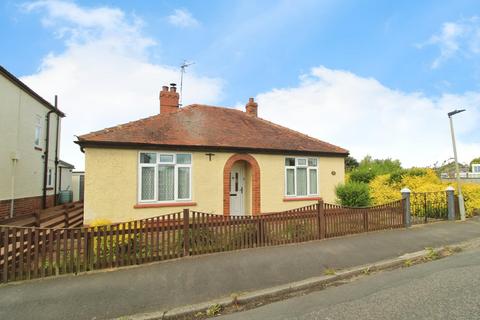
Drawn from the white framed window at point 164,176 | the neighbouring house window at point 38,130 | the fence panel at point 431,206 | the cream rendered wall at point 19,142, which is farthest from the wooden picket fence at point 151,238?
the neighbouring house window at point 38,130

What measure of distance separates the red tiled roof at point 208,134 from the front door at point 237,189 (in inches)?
45.5

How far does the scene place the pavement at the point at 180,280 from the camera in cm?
411

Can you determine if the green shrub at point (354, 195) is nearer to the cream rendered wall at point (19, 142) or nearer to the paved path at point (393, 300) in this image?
the paved path at point (393, 300)

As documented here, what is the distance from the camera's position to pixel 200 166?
980cm

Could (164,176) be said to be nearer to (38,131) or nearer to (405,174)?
(38,131)

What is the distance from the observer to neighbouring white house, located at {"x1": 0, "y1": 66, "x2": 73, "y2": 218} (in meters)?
10.1

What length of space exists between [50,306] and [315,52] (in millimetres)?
10789

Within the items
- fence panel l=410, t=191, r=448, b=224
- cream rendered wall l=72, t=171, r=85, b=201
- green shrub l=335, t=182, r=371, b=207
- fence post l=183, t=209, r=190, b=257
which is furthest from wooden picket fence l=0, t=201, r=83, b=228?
fence panel l=410, t=191, r=448, b=224

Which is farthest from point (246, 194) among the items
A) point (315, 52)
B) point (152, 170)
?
point (315, 52)

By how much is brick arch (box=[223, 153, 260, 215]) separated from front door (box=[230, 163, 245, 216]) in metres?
0.59

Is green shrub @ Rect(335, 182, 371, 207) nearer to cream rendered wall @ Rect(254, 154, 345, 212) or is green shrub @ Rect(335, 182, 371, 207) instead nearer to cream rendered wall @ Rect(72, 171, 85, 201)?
cream rendered wall @ Rect(254, 154, 345, 212)

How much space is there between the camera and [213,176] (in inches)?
393

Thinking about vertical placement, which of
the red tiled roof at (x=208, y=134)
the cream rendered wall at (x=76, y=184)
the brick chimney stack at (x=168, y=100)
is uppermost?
the brick chimney stack at (x=168, y=100)

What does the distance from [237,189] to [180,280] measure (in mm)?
6139
